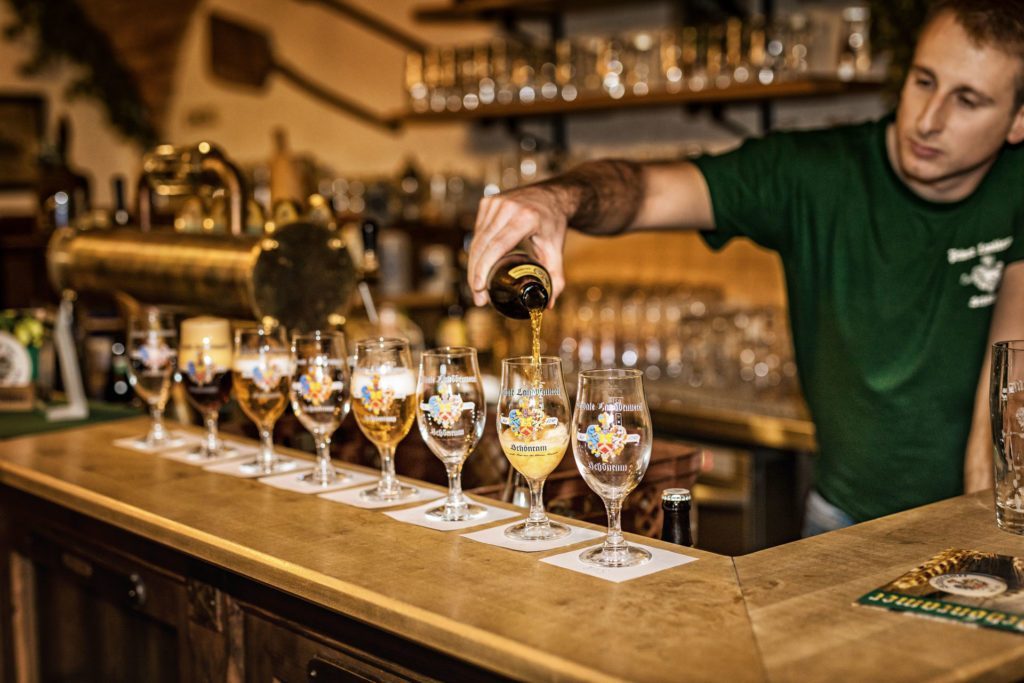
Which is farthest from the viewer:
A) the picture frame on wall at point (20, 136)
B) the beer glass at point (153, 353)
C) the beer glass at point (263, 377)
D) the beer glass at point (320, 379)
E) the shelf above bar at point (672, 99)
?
the picture frame on wall at point (20, 136)

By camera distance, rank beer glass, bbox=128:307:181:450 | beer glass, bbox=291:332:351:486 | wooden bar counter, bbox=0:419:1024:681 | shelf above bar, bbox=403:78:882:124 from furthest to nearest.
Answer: shelf above bar, bbox=403:78:882:124 < beer glass, bbox=128:307:181:450 < beer glass, bbox=291:332:351:486 < wooden bar counter, bbox=0:419:1024:681

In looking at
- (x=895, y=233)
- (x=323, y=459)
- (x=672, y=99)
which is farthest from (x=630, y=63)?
(x=323, y=459)

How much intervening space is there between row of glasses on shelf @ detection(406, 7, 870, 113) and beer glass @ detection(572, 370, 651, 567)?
260 cm

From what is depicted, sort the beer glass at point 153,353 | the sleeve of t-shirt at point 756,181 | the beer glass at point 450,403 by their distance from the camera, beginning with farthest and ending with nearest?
1. the sleeve of t-shirt at point 756,181
2. the beer glass at point 153,353
3. the beer glass at point 450,403

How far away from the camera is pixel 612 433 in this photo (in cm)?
139

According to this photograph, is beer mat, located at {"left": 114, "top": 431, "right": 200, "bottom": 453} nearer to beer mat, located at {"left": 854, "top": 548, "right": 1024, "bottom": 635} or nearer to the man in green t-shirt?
the man in green t-shirt

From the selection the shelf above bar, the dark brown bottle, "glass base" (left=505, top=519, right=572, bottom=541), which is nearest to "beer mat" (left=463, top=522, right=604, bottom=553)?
"glass base" (left=505, top=519, right=572, bottom=541)

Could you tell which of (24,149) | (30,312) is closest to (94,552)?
(30,312)

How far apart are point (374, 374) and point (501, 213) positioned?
30 centimetres

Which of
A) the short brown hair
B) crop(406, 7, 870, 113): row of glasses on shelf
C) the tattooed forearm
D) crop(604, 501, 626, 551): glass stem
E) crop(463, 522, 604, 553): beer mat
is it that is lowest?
crop(463, 522, 604, 553): beer mat

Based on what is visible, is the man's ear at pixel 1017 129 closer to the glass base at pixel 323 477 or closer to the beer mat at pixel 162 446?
the glass base at pixel 323 477

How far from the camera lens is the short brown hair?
2154 mm

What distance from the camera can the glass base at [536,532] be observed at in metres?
1.52

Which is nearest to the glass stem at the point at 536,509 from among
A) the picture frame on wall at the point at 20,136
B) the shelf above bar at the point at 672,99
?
the shelf above bar at the point at 672,99
